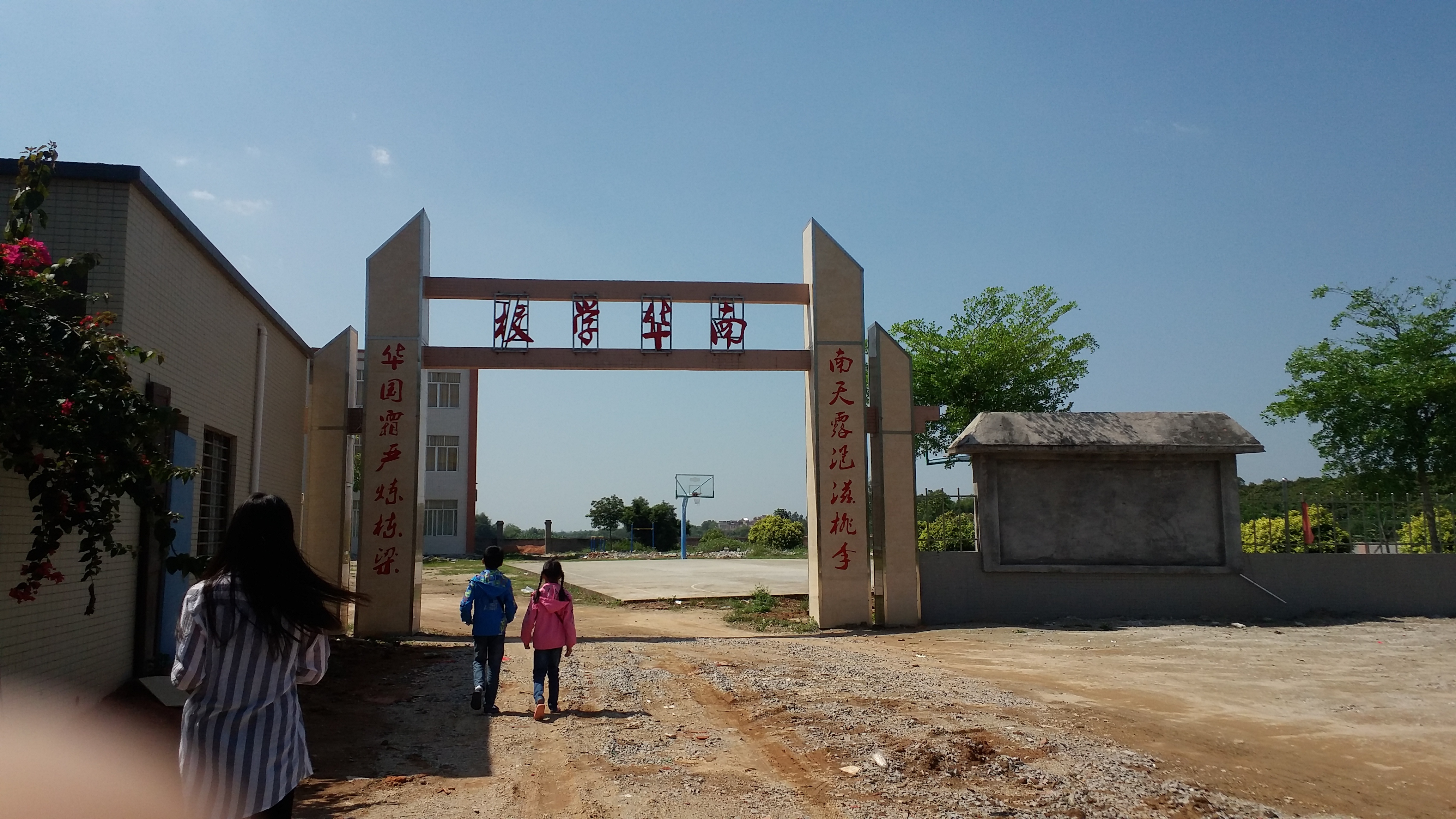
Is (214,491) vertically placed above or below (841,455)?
below

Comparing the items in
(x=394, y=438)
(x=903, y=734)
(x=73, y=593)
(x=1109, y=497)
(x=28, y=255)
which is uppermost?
(x=28, y=255)

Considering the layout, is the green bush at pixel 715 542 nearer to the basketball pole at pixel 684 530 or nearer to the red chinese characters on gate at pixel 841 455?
the basketball pole at pixel 684 530

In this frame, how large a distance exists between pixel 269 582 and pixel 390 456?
33.5ft

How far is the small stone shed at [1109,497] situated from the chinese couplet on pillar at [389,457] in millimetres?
7770

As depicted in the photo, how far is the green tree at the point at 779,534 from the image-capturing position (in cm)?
4322

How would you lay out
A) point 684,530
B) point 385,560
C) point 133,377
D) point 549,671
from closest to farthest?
point 133,377
point 549,671
point 385,560
point 684,530

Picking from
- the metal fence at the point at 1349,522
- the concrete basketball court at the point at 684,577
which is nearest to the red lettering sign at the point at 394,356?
the concrete basketball court at the point at 684,577

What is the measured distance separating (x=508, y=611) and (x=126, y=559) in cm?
299

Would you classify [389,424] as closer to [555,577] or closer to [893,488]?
[555,577]

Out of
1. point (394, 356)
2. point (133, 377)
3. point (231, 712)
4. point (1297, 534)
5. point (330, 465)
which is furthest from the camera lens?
point (1297, 534)

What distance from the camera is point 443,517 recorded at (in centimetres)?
4128

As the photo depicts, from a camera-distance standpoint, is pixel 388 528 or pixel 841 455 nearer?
pixel 388 528

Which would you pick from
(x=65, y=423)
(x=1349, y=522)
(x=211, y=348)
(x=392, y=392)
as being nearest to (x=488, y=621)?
(x=65, y=423)

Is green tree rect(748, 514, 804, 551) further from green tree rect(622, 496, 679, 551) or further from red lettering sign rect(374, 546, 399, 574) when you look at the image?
red lettering sign rect(374, 546, 399, 574)
